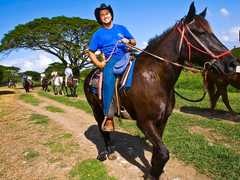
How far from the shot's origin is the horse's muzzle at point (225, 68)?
203 cm

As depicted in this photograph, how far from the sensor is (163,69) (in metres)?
2.48

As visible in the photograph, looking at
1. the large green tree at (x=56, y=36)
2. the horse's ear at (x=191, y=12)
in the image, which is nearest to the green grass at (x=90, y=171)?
the horse's ear at (x=191, y=12)

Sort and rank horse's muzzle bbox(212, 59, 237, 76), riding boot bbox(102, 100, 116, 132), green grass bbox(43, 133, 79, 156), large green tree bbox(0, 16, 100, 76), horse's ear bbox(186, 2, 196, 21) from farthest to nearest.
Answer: large green tree bbox(0, 16, 100, 76), green grass bbox(43, 133, 79, 156), riding boot bbox(102, 100, 116, 132), horse's ear bbox(186, 2, 196, 21), horse's muzzle bbox(212, 59, 237, 76)

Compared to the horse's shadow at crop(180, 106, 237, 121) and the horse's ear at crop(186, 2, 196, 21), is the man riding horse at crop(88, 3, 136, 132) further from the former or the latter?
the horse's shadow at crop(180, 106, 237, 121)

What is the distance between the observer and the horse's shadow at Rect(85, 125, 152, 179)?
3459 millimetres

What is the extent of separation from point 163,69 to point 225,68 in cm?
78

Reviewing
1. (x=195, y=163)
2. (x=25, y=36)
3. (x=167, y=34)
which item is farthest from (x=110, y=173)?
(x=25, y=36)

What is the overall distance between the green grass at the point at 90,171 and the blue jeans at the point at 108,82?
109cm

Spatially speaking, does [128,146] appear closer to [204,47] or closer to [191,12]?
[204,47]

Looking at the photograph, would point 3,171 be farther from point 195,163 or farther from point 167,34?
point 167,34

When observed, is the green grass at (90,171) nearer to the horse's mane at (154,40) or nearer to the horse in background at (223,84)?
the horse's mane at (154,40)

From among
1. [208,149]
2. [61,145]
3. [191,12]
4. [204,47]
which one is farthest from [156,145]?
[61,145]

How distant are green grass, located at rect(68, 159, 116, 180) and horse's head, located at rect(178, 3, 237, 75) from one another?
2.33m

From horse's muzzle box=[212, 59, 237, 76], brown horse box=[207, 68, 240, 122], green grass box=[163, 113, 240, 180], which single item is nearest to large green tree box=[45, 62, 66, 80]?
brown horse box=[207, 68, 240, 122]
